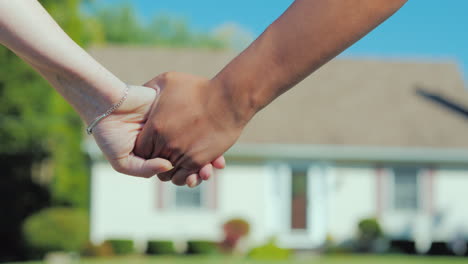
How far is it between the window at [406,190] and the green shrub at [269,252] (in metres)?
3.74

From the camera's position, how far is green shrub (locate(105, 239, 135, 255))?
20.4m

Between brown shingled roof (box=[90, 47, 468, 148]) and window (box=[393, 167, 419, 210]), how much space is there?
2.49 ft

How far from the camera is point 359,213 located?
22.0m

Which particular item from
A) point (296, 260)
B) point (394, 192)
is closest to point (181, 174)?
point (296, 260)

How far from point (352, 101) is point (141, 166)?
21328 mm

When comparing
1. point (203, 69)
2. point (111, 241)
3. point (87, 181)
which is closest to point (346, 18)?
point (111, 241)

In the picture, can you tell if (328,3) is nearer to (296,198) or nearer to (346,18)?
(346,18)

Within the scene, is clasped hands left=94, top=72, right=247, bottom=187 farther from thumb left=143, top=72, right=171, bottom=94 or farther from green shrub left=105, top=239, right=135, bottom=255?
green shrub left=105, top=239, right=135, bottom=255

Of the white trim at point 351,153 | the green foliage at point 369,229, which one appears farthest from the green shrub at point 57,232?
the green foliage at point 369,229

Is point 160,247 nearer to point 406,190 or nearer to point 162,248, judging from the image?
point 162,248

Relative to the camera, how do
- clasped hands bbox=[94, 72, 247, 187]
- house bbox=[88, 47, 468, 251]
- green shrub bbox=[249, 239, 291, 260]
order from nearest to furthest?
1. clasped hands bbox=[94, 72, 247, 187]
2. green shrub bbox=[249, 239, 291, 260]
3. house bbox=[88, 47, 468, 251]

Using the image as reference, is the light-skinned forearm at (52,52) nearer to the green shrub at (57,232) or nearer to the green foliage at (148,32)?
the green shrub at (57,232)

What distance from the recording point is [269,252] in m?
20.1

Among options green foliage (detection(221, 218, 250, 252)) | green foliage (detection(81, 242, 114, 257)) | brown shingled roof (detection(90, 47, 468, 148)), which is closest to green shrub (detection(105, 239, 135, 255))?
green foliage (detection(81, 242, 114, 257))
